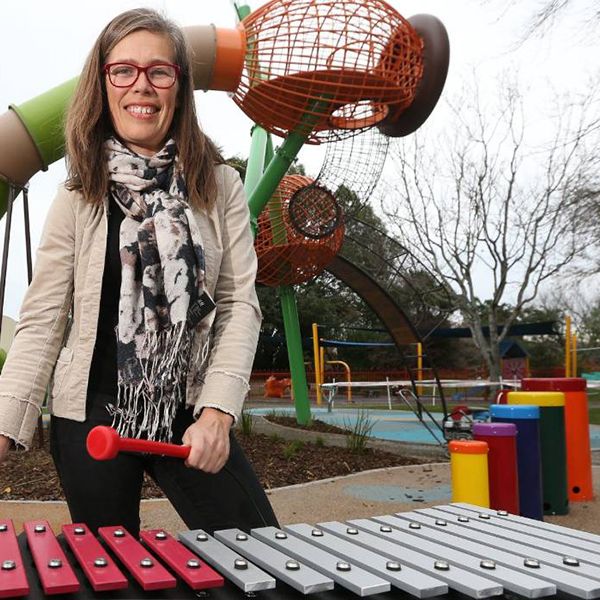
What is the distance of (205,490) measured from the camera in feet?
5.69

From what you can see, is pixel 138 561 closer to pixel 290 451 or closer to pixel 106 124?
pixel 106 124

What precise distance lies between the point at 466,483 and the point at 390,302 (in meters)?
5.50

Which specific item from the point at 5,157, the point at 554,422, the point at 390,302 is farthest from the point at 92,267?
the point at 390,302

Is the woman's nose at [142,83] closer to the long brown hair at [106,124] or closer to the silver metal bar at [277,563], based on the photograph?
the long brown hair at [106,124]

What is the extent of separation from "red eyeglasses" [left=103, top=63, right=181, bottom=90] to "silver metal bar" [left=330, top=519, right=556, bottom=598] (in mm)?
1180

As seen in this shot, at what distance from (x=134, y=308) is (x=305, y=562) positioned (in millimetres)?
742

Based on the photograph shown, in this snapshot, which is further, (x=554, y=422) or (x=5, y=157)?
(x=554, y=422)

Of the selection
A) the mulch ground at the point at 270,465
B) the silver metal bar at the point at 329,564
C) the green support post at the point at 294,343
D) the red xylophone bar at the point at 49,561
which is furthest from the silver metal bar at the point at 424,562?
the green support post at the point at 294,343

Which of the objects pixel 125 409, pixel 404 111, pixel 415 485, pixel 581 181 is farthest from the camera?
pixel 581 181

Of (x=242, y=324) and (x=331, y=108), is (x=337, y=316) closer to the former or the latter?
(x=331, y=108)

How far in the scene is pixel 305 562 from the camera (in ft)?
4.46

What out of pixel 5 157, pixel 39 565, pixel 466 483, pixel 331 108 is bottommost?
pixel 466 483

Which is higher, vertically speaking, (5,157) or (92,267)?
(5,157)

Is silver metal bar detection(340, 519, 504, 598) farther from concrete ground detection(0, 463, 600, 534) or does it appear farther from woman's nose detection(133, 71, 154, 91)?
concrete ground detection(0, 463, 600, 534)
